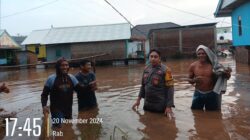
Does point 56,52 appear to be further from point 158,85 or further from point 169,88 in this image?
point 169,88

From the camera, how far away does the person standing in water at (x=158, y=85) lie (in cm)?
588

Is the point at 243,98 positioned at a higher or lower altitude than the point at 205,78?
lower

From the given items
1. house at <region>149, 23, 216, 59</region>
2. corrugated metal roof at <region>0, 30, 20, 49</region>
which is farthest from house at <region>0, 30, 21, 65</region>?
house at <region>149, 23, 216, 59</region>

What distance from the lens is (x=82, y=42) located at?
32.1m

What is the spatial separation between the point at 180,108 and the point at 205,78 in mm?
1696

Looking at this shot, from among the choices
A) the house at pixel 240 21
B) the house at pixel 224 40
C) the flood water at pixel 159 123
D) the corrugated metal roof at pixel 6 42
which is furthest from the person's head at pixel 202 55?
the house at pixel 224 40

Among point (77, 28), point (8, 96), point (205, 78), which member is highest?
point (77, 28)

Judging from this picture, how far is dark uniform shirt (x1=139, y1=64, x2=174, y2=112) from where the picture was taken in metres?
5.88

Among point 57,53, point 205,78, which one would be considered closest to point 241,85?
point 205,78

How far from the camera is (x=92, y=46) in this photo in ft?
105

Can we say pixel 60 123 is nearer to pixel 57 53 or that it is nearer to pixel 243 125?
pixel 243 125

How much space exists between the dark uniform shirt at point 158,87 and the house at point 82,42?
24.2 metres

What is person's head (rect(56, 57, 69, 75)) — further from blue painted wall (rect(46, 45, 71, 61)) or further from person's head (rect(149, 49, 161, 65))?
blue painted wall (rect(46, 45, 71, 61))

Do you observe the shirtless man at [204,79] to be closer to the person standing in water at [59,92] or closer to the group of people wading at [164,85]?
the group of people wading at [164,85]
